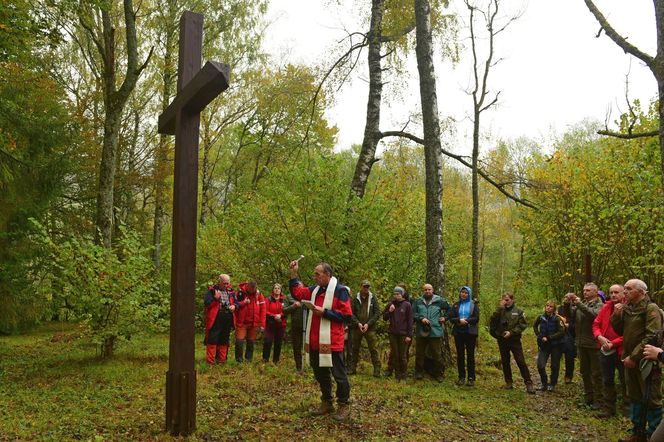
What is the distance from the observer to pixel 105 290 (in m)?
9.66

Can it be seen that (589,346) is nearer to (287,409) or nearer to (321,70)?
(287,409)

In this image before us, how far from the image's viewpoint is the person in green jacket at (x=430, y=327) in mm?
10594

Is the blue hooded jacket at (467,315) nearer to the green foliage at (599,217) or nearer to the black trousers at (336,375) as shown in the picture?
the green foliage at (599,217)

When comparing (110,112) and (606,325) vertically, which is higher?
→ (110,112)

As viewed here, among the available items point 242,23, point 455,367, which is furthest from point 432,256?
point 242,23

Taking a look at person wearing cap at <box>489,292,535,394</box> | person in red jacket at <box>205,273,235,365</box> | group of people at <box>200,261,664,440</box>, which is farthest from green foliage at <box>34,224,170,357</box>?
person wearing cap at <box>489,292,535,394</box>

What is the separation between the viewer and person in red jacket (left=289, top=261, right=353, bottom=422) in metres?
6.52

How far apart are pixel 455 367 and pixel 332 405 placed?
19.0 feet

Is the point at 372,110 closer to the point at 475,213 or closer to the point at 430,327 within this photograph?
the point at 430,327

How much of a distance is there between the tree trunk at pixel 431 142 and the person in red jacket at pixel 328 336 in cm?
479

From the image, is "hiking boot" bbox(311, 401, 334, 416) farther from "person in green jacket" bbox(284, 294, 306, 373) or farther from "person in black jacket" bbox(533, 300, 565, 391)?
"person in black jacket" bbox(533, 300, 565, 391)

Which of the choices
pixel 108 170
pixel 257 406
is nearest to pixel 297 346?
pixel 257 406

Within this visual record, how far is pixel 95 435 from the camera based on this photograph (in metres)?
5.54

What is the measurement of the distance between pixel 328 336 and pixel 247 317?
16.2ft
